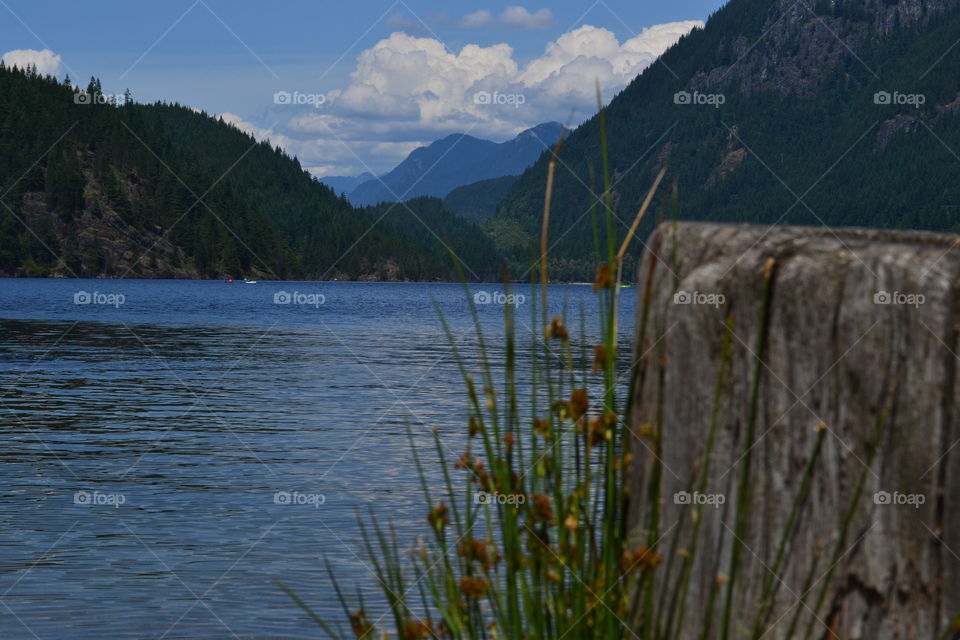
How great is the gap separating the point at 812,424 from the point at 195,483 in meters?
12.8

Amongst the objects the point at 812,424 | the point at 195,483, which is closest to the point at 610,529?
the point at 812,424

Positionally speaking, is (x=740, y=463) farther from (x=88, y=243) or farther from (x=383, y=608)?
(x=88, y=243)

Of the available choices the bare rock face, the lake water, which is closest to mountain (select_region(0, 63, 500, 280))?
the lake water

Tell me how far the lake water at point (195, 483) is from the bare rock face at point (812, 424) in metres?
0.87

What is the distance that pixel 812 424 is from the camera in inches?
87.1

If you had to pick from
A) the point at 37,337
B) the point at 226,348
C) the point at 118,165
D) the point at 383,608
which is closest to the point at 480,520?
the point at 383,608

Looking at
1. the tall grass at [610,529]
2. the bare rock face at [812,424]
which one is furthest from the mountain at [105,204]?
the bare rock face at [812,424]

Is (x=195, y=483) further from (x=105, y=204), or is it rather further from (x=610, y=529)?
(x=105, y=204)

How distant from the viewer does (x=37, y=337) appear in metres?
44.5

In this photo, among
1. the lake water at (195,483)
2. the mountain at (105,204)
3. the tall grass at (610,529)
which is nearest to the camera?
the tall grass at (610,529)

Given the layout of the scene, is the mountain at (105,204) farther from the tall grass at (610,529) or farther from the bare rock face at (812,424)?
the bare rock face at (812,424)

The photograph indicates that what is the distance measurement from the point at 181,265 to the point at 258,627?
169817 millimetres

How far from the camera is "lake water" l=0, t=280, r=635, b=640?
9094 mm

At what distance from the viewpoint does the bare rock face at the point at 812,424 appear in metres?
2.12
